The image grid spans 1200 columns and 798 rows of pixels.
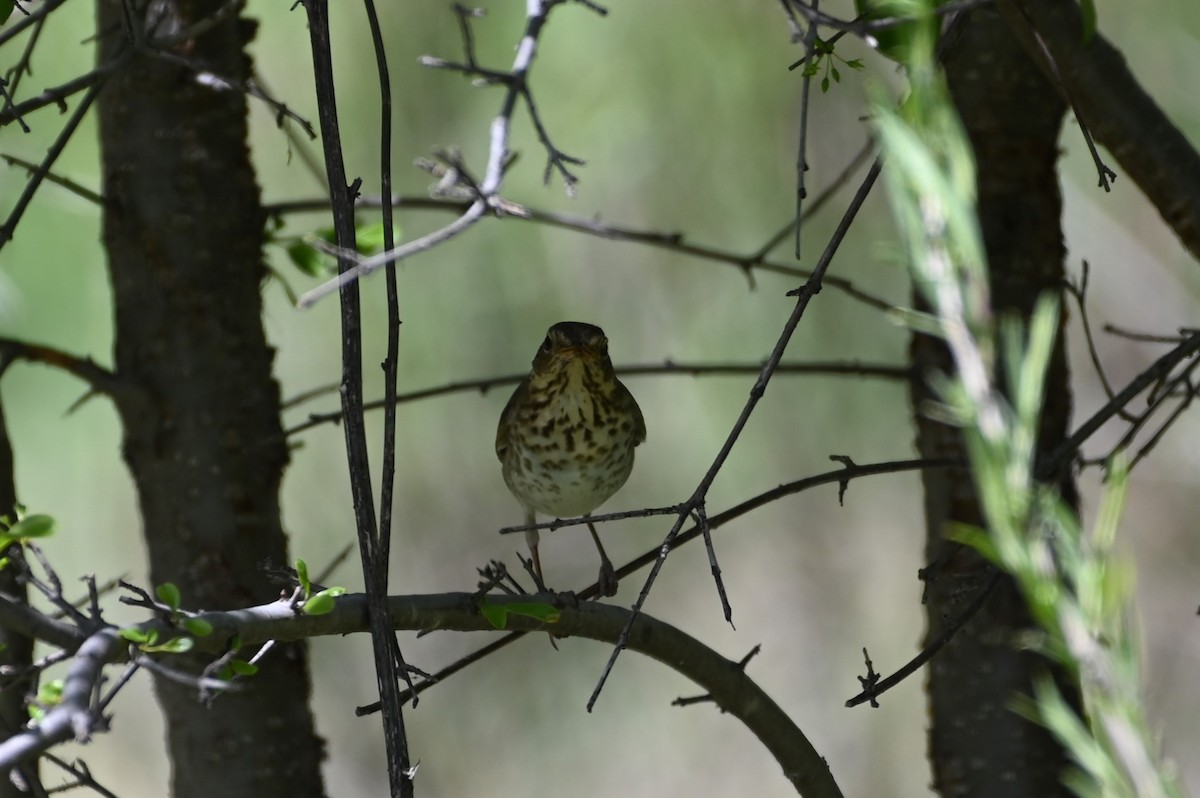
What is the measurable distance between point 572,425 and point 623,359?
202 cm

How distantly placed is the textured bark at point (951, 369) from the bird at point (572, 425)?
839mm

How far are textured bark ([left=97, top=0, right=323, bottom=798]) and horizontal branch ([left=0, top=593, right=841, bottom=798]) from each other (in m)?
0.72

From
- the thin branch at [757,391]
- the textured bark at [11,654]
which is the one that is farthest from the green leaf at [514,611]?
the textured bark at [11,654]

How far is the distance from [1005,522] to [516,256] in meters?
4.54

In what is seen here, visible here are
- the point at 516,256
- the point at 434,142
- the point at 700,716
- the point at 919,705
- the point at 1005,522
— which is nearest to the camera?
the point at 1005,522

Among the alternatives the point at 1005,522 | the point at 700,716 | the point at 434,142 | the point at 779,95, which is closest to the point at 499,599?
the point at 1005,522

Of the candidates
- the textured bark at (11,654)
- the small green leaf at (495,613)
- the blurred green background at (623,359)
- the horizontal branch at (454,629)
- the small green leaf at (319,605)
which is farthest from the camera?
the blurred green background at (623,359)

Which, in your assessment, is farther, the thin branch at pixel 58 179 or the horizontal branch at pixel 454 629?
the thin branch at pixel 58 179

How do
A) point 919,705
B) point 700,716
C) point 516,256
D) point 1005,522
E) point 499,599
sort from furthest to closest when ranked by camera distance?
1. point 700,716
2. point 919,705
3. point 516,256
4. point 499,599
5. point 1005,522

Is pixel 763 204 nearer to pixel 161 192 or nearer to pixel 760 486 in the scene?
pixel 760 486

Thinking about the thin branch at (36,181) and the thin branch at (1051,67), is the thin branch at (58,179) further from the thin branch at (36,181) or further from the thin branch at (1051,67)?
the thin branch at (1051,67)

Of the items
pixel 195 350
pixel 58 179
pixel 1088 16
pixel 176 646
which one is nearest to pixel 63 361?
pixel 195 350

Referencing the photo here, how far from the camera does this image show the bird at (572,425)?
3031 mm

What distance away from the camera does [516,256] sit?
513cm
